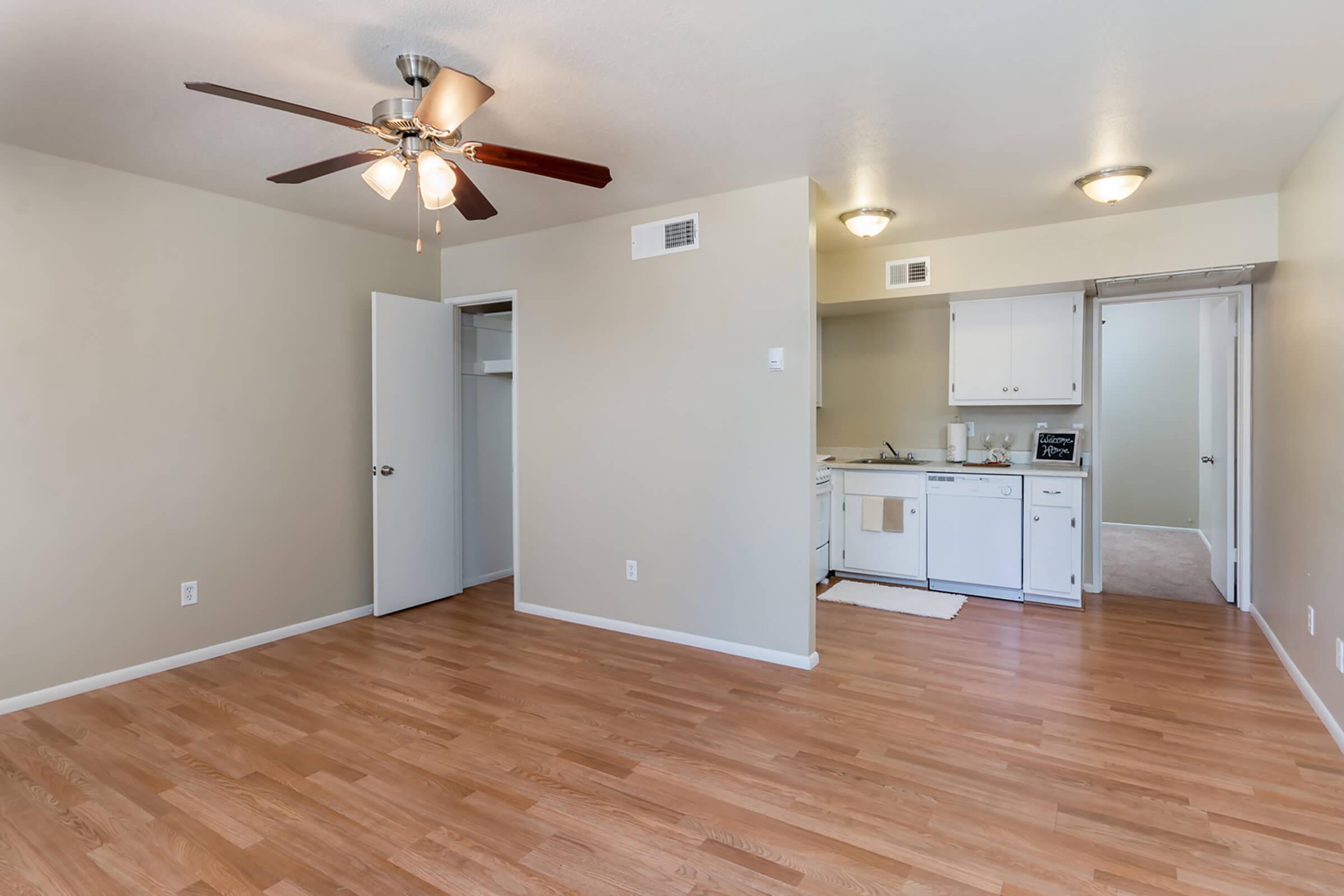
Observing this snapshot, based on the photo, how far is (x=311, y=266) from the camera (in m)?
4.05

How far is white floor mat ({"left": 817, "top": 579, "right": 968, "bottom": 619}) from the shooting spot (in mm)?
4348

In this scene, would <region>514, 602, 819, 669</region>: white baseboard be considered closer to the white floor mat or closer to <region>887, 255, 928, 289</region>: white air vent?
the white floor mat

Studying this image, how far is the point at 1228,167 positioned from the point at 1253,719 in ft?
8.18

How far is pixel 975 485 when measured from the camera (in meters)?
4.62

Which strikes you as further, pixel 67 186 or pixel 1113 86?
pixel 67 186

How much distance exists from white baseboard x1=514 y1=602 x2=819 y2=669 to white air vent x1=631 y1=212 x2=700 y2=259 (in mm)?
2127

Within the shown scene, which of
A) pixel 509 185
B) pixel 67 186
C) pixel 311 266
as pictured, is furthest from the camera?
pixel 311 266

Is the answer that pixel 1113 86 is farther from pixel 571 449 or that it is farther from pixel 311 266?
pixel 311 266

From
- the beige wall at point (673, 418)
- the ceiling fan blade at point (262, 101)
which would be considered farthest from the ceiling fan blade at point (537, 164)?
the beige wall at point (673, 418)

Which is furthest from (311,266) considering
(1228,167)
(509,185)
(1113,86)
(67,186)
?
(1228,167)

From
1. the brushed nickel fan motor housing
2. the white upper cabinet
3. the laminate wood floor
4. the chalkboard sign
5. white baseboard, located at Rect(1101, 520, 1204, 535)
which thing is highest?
the brushed nickel fan motor housing

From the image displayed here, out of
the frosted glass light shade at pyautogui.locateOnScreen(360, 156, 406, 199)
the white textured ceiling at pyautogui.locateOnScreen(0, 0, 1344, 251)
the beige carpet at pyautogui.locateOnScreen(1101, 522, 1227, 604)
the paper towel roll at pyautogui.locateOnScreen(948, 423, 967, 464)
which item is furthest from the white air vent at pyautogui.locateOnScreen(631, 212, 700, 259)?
the beige carpet at pyautogui.locateOnScreen(1101, 522, 1227, 604)

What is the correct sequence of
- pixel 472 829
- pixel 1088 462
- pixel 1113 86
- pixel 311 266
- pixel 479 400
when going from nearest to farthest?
pixel 472 829, pixel 1113 86, pixel 311 266, pixel 1088 462, pixel 479 400

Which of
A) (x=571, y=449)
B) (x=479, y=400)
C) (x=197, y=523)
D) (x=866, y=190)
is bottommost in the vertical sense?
(x=197, y=523)
